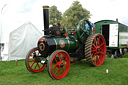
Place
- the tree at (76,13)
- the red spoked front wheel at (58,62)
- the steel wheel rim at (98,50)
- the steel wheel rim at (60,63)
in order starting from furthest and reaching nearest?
the tree at (76,13) < the steel wheel rim at (98,50) < the steel wheel rim at (60,63) < the red spoked front wheel at (58,62)

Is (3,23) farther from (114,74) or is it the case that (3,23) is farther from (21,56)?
(114,74)

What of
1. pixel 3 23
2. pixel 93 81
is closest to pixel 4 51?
pixel 3 23

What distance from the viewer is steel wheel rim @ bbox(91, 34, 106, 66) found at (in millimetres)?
5927

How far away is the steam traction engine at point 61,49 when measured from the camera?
14.8ft

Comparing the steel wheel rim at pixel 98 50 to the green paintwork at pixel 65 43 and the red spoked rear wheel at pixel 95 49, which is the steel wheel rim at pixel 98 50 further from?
the green paintwork at pixel 65 43

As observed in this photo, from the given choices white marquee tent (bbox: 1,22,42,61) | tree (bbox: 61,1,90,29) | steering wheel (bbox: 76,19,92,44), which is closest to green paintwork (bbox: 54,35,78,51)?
steering wheel (bbox: 76,19,92,44)

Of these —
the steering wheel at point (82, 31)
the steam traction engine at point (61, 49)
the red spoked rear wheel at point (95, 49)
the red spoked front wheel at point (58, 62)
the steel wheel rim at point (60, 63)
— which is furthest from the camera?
the steering wheel at point (82, 31)

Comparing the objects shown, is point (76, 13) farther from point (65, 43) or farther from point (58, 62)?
point (58, 62)

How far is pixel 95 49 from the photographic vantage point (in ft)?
19.4

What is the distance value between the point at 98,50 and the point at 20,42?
536 centimetres

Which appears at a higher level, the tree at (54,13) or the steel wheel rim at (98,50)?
the tree at (54,13)

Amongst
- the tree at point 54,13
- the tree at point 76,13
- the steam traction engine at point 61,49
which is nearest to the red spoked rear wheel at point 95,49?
the steam traction engine at point 61,49

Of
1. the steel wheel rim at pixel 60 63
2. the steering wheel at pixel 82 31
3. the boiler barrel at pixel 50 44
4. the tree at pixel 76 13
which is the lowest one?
the steel wheel rim at pixel 60 63

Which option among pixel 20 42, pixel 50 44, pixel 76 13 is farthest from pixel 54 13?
pixel 50 44
